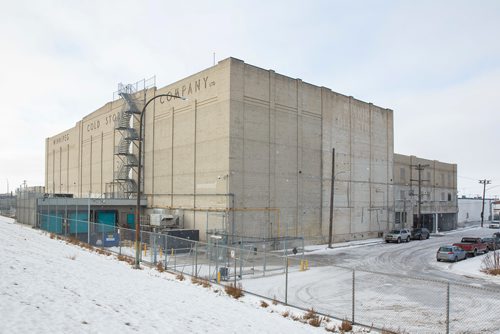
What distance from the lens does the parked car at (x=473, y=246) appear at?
36188 millimetres

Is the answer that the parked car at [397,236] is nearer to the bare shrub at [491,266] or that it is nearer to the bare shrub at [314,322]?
the bare shrub at [491,266]

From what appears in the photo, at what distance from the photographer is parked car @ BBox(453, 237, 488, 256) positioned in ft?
119

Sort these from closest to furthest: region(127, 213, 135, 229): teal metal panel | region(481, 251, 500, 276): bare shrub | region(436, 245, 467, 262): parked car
A: region(481, 251, 500, 276): bare shrub < region(436, 245, 467, 262): parked car < region(127, 213, 135, 229): teal metal panel

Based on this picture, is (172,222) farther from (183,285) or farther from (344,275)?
(183,285)

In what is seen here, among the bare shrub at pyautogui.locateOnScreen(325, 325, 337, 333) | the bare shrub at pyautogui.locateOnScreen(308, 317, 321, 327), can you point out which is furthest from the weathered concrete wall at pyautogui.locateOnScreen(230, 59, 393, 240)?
the bare shrub at pyautogui.locateOnScreen(325, 325, 337, 333)

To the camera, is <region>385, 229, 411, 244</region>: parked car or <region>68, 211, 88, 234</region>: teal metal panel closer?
<region>68, 211, 88, 234</region>: teal metal panel

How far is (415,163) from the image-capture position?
66.6 metres

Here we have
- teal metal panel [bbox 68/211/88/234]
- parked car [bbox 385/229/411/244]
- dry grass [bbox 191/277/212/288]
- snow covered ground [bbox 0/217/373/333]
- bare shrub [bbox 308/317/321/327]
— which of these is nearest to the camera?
snow covered ground [bbox 0/217/373/333]

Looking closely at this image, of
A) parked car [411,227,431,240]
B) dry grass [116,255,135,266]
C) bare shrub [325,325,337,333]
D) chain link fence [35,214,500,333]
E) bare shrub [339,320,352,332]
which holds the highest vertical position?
bare shrub [339,320,352,332]

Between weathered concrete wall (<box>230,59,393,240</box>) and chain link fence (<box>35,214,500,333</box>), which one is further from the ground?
weathered concrete wall (<box>230,59,393,240</box>)

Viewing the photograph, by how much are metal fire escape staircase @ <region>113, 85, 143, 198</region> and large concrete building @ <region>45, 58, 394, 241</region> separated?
5.5 inches

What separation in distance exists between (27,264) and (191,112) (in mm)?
27405

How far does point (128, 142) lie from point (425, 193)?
4868 centimetres

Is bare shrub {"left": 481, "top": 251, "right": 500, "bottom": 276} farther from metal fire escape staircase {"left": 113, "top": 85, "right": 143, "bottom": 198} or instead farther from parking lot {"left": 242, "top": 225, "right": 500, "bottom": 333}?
metal fire escape staircase {"left": 113, "top": 85, "right": 143, "bottom": 198}
